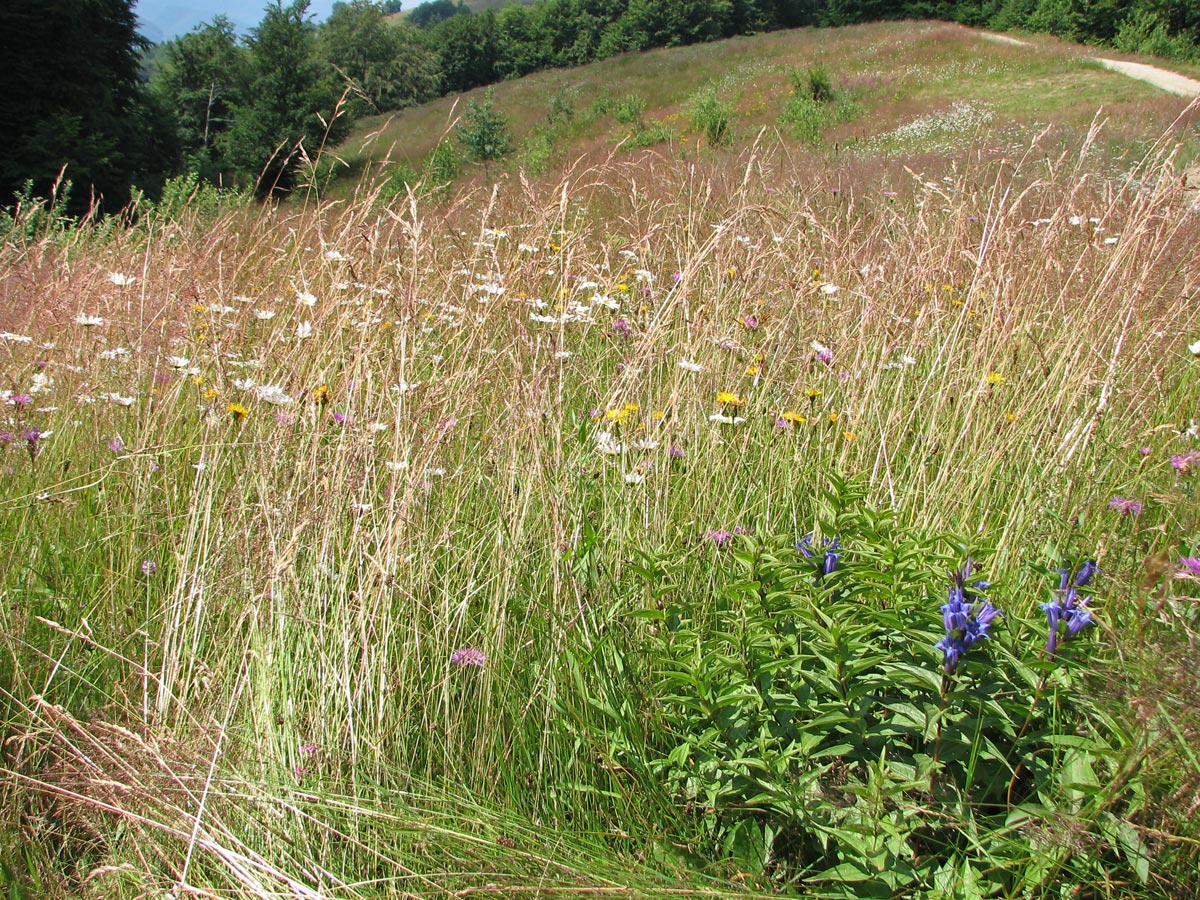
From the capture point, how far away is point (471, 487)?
2.00 meters

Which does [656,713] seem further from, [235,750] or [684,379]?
[684,379]

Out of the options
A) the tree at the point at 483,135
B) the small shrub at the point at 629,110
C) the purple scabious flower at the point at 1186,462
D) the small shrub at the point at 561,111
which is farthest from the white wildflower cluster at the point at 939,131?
the small shrub at the point at 561,111

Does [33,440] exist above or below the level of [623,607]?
above

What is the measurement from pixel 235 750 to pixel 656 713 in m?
0.73

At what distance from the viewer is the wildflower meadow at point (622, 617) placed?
121cm

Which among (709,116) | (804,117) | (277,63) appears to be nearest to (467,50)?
(804,117)

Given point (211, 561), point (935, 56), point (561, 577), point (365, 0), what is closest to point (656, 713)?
point (561, 577)

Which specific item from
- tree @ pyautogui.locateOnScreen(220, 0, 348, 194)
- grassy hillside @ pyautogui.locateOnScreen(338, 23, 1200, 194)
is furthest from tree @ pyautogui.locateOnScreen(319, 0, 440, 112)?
tree @ pyautogui.locateOnScreen(220, 0, 348, 194)

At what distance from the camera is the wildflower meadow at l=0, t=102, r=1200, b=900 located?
1.21m

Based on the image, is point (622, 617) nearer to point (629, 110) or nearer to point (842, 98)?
point (842, 98)

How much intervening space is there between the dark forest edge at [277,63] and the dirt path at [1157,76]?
5600 millimetres

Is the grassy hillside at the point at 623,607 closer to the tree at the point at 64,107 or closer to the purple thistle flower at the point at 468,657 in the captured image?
the purple thistle flower at the point at 468,657

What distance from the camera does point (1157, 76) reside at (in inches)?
704

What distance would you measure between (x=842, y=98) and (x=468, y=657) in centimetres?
1907
